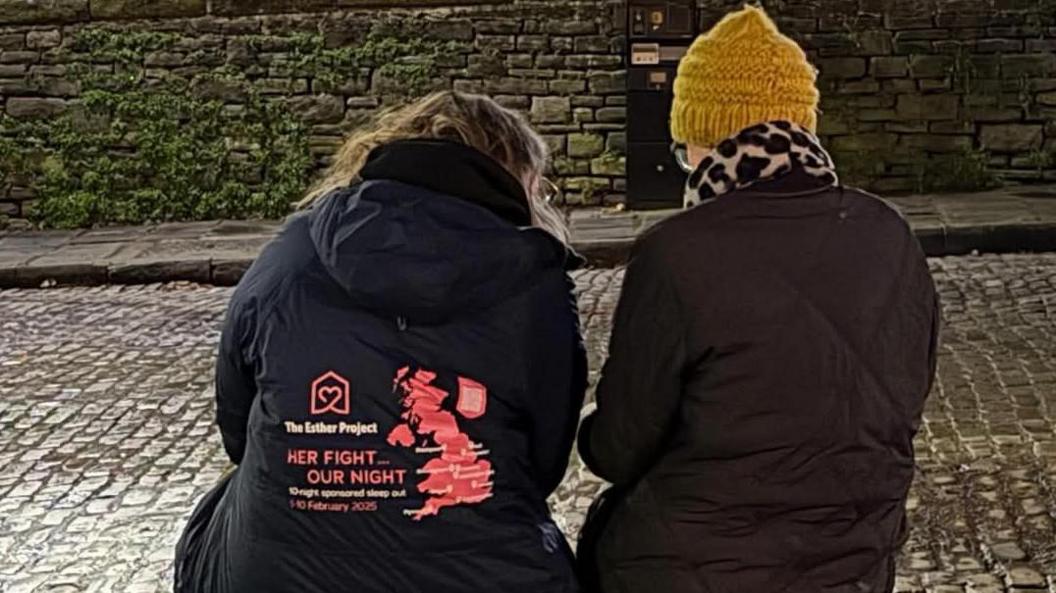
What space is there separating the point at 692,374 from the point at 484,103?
2.00 feet

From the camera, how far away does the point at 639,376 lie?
2191 mm

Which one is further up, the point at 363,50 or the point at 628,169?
the point at 363,50

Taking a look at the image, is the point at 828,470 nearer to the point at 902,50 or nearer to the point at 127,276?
the point at 127,276

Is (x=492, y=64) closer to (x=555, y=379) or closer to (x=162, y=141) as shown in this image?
(x=162, y=141)

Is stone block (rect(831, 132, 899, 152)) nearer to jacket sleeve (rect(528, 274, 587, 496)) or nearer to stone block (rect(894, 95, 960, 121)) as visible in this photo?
stone block (rect(894, 95, 960, 121))

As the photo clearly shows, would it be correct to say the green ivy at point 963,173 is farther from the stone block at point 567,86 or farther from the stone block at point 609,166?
the stone block at point 567,86

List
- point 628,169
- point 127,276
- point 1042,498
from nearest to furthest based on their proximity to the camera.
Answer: point 1042,498 < point 127,276 < point 628,169

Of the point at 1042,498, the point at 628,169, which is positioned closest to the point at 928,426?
the point at 1042,498

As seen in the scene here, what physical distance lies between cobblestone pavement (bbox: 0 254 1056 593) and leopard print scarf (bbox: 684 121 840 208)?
7.33 feet

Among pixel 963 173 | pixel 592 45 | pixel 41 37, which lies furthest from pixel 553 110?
pixel 41 37

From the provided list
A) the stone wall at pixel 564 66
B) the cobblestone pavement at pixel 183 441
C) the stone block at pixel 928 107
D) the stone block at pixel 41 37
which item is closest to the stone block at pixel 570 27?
the stone wall at pixel 564 66

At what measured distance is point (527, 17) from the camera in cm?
1070

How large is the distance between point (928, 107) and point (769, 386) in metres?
9.01

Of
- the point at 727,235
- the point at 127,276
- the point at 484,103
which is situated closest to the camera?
the point at 727,235
